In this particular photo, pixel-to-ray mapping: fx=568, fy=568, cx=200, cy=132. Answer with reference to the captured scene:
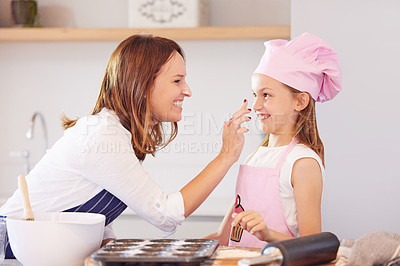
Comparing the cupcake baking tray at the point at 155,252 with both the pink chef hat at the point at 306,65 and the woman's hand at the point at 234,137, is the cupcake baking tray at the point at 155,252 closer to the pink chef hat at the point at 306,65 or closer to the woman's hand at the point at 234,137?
the woman's hand at the point at 234,137

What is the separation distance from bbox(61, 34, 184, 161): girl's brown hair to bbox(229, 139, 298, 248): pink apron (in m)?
0.32

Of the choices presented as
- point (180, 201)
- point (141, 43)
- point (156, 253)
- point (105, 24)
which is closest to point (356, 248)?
point (156, 253)

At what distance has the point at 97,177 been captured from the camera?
1.52m

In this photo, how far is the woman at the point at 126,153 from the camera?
1.49m

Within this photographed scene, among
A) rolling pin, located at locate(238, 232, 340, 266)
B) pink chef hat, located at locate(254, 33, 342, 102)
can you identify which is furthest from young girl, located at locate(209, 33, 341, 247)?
rolling pin, located at locate(238, 232, 340, 266)

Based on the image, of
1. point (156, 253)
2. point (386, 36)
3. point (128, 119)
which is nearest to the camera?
point (156, 253)

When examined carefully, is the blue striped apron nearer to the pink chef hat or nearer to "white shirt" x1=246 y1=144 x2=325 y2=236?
"white shirt" x1=246 y1=144 x2=325 y2=236

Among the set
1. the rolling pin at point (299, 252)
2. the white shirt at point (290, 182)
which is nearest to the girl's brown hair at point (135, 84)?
the white shirt at point (290, 182)

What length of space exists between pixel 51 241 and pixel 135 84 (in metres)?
0.65

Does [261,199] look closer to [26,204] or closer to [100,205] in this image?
[100,205]

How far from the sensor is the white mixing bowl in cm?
119

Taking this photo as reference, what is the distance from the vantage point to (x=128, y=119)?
67.4 inches

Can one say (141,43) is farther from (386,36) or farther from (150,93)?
(386,36)

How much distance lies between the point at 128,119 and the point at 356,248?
0.82 metres
